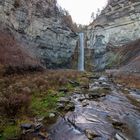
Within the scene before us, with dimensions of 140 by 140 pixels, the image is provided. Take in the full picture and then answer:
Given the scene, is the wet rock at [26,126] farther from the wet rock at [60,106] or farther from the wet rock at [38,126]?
the wet rock at [60,106]

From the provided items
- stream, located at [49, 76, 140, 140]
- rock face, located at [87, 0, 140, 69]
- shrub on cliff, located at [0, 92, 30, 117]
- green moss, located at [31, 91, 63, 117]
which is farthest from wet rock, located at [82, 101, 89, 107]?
rock face, located at [87, 0, 140, 69]

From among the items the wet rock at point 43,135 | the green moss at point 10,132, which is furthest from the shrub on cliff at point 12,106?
the wet rock at point 43,135

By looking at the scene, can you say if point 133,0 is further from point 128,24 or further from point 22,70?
point 22,70

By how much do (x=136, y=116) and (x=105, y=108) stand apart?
49.3 inches

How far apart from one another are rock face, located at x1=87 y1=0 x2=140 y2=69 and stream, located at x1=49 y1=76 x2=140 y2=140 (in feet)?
77.9

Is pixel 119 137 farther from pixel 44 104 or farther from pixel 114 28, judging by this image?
pixel 114 28

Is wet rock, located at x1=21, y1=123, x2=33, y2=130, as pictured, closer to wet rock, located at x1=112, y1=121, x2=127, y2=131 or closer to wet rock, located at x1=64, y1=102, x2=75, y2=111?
wet rock, located at x1=64, y1=102, x2=75, y2=111

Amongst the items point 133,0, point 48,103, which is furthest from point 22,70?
point 133,0

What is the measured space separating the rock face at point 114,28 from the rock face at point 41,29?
6.45 metres

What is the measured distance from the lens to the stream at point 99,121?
5266mm

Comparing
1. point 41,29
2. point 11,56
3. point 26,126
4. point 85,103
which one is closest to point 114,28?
point 41,29

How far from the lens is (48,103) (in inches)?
302

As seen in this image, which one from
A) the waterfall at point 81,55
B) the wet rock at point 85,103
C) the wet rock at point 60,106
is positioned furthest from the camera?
the waterfall at point 81,55

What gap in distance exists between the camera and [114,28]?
111 feet
